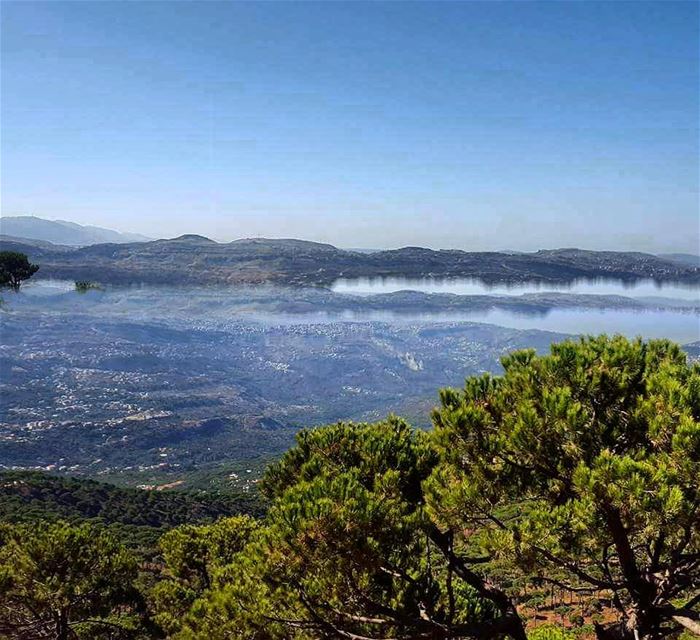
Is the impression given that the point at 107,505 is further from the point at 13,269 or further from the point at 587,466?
the point at 587,466

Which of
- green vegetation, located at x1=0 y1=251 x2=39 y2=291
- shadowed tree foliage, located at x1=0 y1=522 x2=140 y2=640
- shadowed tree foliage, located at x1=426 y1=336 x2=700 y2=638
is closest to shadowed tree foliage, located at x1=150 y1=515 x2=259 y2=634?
shadowed tree foliage, located at x1=0 y1=522 x2=140 y2=640

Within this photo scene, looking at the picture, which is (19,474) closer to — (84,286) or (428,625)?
(84,286)

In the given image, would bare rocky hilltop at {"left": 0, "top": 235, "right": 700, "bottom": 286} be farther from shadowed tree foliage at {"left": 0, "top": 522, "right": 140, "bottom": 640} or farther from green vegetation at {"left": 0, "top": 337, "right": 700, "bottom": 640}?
green vegetation at {"left": 0, "top": 337, "right": 700, "bottom": 640}

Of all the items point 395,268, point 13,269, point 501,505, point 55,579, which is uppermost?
point 395,268

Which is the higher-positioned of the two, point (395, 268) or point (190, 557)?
point (395, 268)

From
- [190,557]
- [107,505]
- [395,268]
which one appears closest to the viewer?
[190,557]

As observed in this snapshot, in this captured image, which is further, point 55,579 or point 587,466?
point 55,579

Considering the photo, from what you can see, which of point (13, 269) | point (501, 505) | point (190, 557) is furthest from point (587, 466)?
point (13, 269)

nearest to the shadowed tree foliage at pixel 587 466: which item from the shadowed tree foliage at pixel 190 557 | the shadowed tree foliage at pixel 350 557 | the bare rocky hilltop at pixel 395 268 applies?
the shadowed tree foliage at pixel 350 557

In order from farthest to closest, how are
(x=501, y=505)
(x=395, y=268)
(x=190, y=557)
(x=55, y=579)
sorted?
(x=395, y=268) < (x=190, y=557) < (x=55, y=579) < (x=501, y=505)
